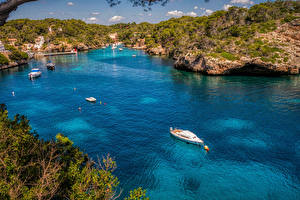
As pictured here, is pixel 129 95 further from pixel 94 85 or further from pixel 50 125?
A: pixel 50 125

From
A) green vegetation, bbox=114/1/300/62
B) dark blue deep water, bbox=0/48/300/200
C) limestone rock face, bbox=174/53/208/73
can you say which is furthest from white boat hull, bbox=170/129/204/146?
green vegetation, bbox=114/1/300/62

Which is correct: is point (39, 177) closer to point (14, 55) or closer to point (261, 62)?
point (261, 62)

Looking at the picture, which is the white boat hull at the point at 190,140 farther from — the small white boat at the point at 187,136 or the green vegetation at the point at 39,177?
the green vegetation at the point at 39,177

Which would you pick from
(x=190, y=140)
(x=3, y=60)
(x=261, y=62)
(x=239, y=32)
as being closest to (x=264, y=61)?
(x=261, y=62)

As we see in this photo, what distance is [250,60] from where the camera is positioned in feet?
257

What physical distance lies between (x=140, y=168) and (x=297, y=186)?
21671mm

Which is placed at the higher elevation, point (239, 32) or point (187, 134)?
point (239, 32)

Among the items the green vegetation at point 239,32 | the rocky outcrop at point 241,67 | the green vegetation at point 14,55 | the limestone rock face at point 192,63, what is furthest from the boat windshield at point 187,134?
the green vegetation at point 14,55

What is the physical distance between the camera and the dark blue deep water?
26.9 metres

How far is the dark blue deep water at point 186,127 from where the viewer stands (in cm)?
2692

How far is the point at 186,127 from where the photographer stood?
4116 cm

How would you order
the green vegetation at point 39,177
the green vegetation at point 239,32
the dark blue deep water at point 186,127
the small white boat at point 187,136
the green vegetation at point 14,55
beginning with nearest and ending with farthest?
1. the green vegetation at point 39,177
2. the dark blue deep water at point 186,127
3. the small white boat at point 187,136
4. the green vegetation at point 239,32
5. the green vegetation at point 14,55

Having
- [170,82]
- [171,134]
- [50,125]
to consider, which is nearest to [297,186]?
[171,134]

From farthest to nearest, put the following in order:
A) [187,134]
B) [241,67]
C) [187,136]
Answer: [241,67], [187,134], [187,136]
